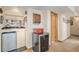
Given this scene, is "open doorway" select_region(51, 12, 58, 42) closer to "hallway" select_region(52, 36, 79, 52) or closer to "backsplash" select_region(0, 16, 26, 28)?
"hallway" select_region(52, 36, 79, 52)

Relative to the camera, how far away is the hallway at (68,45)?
2.25 m

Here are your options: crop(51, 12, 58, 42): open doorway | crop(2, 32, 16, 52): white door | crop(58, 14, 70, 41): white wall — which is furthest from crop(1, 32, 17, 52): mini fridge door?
A: crop(58, 14, 70, 41): white wall

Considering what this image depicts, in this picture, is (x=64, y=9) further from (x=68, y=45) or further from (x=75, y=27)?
(x=68, y=45)

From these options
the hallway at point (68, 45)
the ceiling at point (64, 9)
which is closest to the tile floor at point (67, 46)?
the hallway at point (68, 45)

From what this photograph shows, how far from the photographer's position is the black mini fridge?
228 cm

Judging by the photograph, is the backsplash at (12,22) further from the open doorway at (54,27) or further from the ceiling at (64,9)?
the open doorway at (54,27)

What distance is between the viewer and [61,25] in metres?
2.38

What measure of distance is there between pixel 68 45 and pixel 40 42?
527 millimetres

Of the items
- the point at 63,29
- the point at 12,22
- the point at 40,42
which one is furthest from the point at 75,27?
the point at 12,22

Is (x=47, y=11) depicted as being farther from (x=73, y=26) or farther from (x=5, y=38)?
(x=5, y=38)

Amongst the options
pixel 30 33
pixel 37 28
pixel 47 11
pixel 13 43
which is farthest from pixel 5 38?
pixel 47 11

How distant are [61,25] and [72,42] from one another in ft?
1.26

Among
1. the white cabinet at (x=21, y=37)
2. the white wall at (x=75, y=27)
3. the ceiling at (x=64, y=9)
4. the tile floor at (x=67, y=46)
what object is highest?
the ceiling at (x=64, y=9)

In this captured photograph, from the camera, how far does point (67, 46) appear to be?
2.27 m
